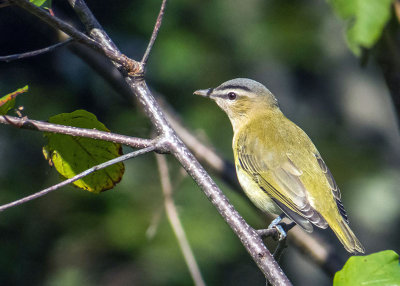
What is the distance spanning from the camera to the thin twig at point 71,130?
164cm

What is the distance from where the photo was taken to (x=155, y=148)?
1.76 metres

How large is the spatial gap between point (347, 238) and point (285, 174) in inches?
22.6

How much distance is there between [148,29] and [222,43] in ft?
4.41

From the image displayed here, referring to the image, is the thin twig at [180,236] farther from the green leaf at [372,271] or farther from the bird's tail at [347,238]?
the green leaf at [372,271]

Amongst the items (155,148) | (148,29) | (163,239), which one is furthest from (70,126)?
(148,29)

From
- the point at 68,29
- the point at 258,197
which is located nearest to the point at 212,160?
the point at 258,197

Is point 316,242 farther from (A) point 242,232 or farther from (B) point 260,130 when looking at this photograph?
(A) point 242,232

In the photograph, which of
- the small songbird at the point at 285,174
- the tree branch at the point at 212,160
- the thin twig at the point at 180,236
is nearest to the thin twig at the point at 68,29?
the thin twig at the point at 180,236

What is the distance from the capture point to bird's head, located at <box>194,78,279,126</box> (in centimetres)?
380

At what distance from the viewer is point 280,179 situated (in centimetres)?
332

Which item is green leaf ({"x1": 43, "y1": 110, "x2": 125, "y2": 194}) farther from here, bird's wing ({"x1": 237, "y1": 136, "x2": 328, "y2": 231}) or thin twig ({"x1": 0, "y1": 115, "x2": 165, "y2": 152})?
bird's wing ({"x1": 237, "y1": 136, "x2": 328, "y2": 231})

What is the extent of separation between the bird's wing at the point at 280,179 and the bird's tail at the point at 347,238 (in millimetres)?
80

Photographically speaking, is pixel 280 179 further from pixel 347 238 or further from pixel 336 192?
pixel 347 238

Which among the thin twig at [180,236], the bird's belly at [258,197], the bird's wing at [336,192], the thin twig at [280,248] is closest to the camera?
the thin twig at [280,248]
